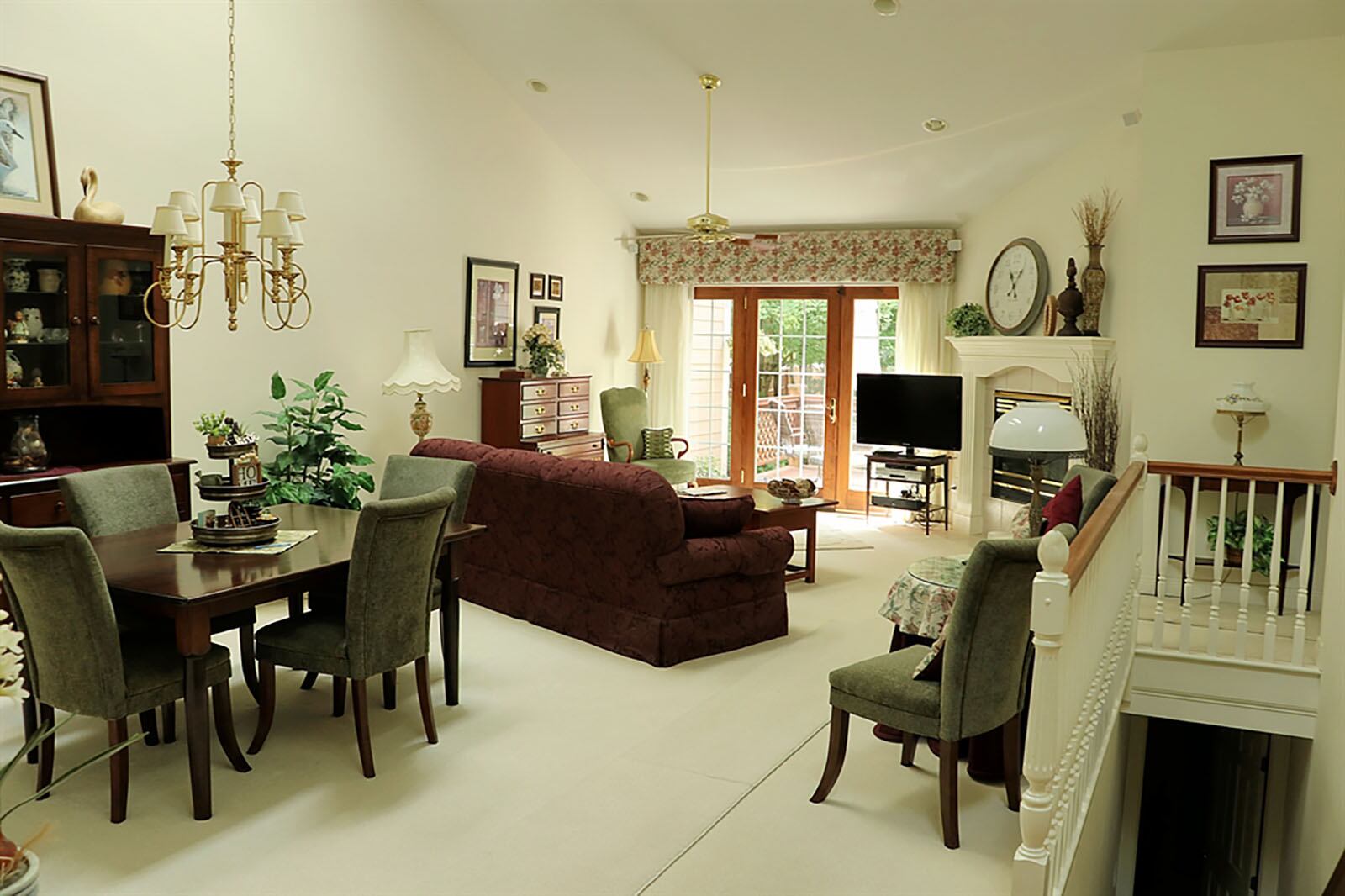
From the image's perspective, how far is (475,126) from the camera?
25.2 ft

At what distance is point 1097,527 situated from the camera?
3.04 m

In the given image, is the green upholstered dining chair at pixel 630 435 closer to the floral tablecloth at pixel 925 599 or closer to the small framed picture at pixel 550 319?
the small framed picture at pixel 550 319

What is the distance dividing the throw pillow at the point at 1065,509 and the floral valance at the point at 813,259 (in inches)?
189

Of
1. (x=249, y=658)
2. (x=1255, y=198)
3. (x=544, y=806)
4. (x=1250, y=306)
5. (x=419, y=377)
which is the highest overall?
(x=1255, y=198)

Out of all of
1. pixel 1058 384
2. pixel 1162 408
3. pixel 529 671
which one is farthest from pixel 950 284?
pixel 529 671

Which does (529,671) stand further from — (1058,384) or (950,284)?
(950,284)

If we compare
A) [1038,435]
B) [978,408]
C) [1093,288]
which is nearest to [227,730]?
[1038,435]

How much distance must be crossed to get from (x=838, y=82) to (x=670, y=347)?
152 inches

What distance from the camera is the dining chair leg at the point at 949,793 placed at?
3291mm

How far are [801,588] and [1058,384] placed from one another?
248 cm

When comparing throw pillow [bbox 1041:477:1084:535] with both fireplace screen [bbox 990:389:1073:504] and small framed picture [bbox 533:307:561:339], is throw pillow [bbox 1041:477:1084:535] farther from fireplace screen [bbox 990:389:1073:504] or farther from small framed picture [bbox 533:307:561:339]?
small framed picture [bbox 533:307:561:339]

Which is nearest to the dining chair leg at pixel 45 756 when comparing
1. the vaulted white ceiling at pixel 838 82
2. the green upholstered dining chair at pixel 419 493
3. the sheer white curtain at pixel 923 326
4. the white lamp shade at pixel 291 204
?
the green upholstered dining chair at pixel 419 493

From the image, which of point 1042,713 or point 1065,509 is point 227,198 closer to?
point 1042,713

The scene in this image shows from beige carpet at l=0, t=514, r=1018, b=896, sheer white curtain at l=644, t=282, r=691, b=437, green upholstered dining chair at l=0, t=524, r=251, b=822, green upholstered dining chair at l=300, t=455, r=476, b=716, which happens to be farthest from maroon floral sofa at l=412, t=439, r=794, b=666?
sheer white curtain at l=644, t=282, r=691, b=437
